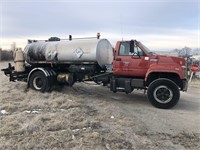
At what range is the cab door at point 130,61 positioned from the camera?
9.79 metres

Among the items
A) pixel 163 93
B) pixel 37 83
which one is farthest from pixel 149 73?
pixel 37 83

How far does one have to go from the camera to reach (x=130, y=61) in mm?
9961

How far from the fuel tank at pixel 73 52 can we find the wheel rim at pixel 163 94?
2.56 meters

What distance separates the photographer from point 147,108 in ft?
30.2

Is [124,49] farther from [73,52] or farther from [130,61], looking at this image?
[73,52]

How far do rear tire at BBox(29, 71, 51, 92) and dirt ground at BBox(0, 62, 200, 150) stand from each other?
707mm

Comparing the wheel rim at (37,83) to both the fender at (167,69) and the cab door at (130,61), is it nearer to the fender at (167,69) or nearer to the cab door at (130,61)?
the cab door at (130,61)

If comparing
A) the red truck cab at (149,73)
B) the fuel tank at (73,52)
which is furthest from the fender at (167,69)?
the fuel tank at (73,52)

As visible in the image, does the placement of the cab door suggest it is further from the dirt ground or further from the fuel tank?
the dirt ground

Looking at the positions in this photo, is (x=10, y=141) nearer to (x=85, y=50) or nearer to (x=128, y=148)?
(x=128, y=148)

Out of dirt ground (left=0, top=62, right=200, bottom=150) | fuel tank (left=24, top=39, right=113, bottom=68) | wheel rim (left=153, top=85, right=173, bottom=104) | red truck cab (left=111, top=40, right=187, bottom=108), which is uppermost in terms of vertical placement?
fuel tank (left=24, top=39, right=113, bottom=68)

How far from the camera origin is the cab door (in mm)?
9789

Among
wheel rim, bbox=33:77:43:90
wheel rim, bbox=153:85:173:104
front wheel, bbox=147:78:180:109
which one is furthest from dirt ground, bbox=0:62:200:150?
wheel rim, bbox=33:77:43:90

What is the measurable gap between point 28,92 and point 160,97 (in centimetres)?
514
